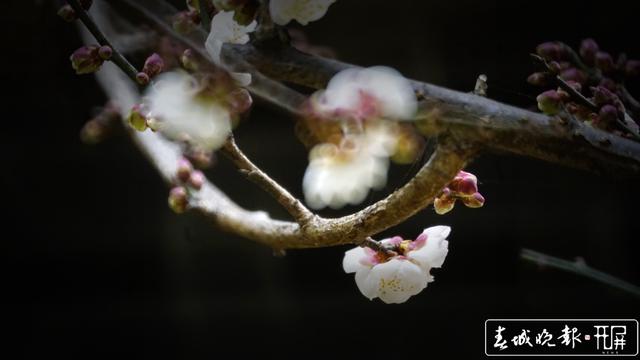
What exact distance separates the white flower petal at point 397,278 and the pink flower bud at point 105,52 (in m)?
0.28

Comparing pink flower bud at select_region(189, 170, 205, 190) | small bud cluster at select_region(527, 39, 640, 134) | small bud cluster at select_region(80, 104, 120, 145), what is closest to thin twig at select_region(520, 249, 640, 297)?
small bud cluster at select_region(527, 39, 640, 134)

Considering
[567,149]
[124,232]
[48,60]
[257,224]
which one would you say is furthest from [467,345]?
[48,60]

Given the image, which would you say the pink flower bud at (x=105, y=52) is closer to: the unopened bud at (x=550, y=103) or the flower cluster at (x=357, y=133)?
the flower cluster at (x=357, y=133)

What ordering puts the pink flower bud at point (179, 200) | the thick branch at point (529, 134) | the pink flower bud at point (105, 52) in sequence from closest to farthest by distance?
the thick branch at point (529, 134)
the pink flower bud at point (105, 52)
the pink flower bud at point (179, 200)

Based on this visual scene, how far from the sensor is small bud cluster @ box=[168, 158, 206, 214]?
0.63 metres

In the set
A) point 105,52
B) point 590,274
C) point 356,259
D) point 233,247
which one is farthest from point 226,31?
point 233,247

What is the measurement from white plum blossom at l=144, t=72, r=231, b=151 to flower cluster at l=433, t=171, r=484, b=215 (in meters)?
0.18

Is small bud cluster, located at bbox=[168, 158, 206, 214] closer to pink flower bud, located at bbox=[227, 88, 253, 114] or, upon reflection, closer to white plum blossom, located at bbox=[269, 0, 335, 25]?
pink flower bud, located at bbox=[227, 88, 253, 114]

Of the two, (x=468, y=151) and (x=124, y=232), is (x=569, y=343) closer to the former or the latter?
(x=468, y=151)

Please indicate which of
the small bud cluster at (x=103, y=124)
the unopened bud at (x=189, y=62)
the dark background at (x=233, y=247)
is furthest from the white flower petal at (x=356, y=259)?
the small bud cluster at (x=103, y=124)

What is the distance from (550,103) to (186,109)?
0.97ft

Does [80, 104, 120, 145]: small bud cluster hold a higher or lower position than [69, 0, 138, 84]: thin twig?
higher

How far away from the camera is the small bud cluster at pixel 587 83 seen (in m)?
0.40

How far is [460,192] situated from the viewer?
1.37 ft
